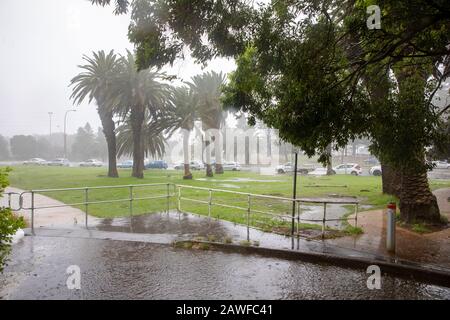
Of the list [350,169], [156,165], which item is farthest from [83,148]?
[350,169]

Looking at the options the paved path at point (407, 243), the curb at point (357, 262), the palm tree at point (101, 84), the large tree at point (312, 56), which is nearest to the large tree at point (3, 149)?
the palm tree at point (101, 84)

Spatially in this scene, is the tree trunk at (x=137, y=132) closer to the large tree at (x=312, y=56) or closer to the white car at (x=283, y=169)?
the white car at (x=283, y=169)

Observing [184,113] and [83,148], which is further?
[83,148]

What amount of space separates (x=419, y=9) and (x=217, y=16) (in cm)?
416

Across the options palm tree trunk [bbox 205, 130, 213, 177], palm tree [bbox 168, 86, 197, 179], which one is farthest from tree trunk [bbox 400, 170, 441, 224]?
palm tree trunk [bbox 205, 130, 213, 177]

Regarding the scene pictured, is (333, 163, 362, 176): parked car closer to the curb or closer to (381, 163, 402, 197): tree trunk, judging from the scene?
(381, 163, 402, 197): tree trunk

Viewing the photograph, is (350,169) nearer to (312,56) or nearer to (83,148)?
(312,56)

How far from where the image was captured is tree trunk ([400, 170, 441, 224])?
36.5ft

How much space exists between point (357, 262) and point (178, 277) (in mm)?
3440

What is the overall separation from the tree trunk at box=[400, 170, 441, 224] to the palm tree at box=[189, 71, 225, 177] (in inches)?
956

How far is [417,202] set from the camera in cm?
1124
